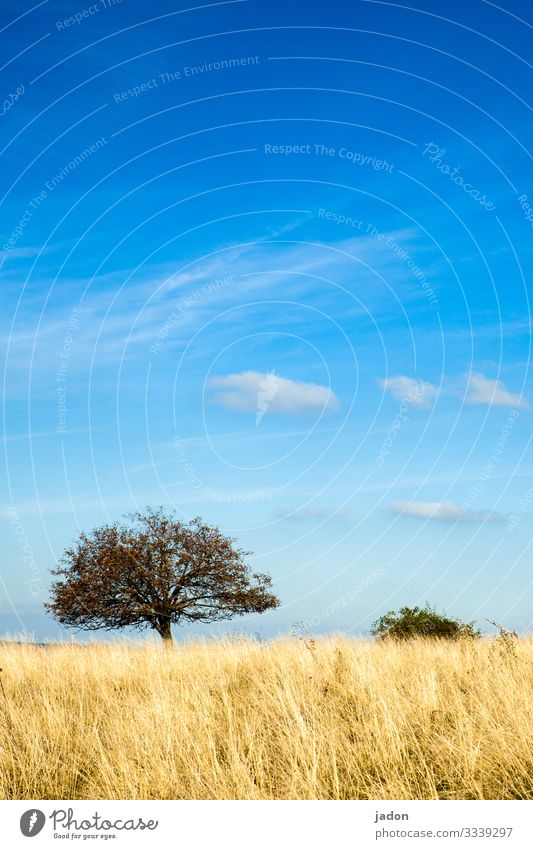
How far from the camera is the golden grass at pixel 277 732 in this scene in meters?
9.14

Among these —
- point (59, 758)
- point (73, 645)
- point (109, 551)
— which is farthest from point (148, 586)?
point (59, 758)

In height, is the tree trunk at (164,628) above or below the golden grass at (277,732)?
above
